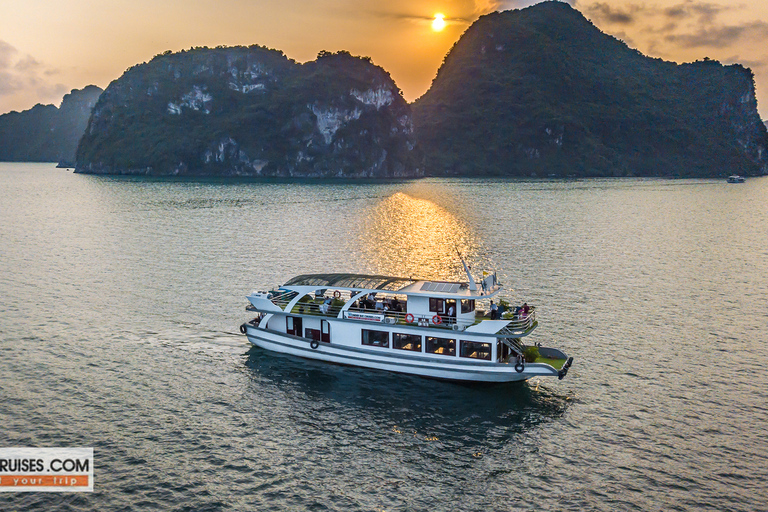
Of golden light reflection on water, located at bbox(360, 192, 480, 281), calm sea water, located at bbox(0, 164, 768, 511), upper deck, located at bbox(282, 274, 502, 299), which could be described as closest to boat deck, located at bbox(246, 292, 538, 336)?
upper deck, located at bbox(282, 274, 502, 299)

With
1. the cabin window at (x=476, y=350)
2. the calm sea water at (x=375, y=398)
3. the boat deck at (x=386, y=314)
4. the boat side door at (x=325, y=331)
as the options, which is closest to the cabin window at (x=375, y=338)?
the boat deck at (x=386, y=314)

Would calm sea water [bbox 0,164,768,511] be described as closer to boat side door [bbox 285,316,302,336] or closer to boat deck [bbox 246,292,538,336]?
boat side door [bbox 285,316,302,336]

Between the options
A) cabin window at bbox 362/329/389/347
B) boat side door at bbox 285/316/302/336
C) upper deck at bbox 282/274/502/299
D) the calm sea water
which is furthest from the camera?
boat side door at bbox 285/316/302/336

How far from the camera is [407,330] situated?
38.5 metres

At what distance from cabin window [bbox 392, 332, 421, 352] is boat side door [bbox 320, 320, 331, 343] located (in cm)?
531

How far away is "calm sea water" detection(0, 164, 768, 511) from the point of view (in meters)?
25.9

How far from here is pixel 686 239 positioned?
97.2 meters

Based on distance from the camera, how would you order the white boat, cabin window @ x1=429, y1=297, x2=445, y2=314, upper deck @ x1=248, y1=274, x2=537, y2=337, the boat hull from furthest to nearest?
cabin window @ x1=429, y1=297, x2=445, y2=314, upper deck @ x1=248, y1=274, x2=537, y2=337, the white boat, the boat hull

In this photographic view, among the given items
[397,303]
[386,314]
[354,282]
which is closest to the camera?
[386,314]

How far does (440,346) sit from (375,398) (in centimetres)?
602

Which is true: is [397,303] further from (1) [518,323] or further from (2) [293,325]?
(1) [518,323]

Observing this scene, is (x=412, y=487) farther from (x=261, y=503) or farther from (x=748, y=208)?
(x=748, y=208)

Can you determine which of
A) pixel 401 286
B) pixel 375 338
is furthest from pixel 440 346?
pixel 401 286

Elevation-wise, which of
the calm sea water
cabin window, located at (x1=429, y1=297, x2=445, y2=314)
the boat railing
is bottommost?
the calm sea water
